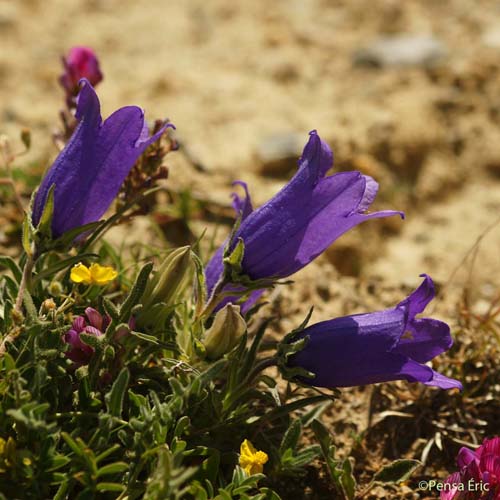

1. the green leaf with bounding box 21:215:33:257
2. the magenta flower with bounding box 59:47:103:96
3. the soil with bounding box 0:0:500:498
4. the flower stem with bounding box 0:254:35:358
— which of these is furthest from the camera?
the soil with bounding box 0:0:500:498

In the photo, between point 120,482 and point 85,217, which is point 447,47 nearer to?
point 85,217

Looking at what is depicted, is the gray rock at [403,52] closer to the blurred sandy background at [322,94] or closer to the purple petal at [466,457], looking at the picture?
the blurred sandy background at [322,94]

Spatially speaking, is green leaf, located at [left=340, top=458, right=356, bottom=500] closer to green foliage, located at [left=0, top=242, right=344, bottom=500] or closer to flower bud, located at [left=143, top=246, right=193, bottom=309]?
green foliage, located at [left=0, top=242, right=344, bottom=500]

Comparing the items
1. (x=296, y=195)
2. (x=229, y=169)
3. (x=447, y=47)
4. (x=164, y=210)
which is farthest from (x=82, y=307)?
(x=447, y=47)

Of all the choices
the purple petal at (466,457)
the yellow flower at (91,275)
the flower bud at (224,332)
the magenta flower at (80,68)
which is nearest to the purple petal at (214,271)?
the flower bud at (224,332)

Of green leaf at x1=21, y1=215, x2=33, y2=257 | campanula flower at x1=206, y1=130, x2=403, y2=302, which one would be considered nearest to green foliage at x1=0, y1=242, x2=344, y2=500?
green leaf at x1=21, y1=215, x2=33, y2=257

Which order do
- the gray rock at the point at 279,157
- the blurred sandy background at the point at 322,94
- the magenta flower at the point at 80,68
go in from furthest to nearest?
the gray rock at the point at 279,157 < the blurred sandy background at the point at 322,94 < the magenta flower at the point at 80,68

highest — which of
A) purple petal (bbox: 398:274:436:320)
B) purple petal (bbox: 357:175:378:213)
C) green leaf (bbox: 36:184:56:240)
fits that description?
purple petal (bbox: 357:175:378:213)

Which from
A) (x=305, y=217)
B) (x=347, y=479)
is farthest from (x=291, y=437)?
(x=305, y=217)
